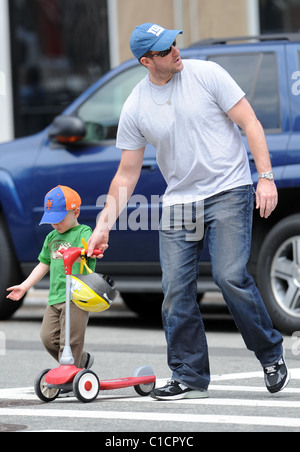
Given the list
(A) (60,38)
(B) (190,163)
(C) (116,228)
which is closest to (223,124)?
(B) (190,163)

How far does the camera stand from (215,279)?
5762 mm

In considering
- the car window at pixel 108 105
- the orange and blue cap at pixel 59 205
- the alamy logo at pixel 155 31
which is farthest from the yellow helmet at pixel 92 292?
the car window at pixel 108 105

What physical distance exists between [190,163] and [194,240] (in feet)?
1.24

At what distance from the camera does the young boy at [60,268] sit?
6016 mm

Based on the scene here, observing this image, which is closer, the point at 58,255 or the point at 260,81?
the point at 58,255

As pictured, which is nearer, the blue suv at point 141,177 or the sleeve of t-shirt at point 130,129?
the sleeve of t-shirt at point 130,129

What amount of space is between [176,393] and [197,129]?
1.29 metres

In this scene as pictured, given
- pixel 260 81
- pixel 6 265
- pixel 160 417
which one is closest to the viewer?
pixel 160 417

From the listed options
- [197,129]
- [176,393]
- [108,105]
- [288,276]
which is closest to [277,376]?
[176,393]

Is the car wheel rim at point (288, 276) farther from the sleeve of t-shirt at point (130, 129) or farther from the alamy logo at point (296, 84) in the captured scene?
the sleeve of t-shirt at point (130, 129)

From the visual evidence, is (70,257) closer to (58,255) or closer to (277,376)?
(58,255)

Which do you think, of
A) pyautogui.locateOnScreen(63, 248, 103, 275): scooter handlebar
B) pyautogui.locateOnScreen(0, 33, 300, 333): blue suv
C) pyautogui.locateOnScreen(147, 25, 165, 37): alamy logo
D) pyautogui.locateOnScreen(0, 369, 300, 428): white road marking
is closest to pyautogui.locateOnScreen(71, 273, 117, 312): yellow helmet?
pyautogui.locateOnScreen(63, 248, 103, 275): scooter handlebar

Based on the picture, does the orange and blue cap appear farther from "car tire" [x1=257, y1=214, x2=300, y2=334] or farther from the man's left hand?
"car tire" [x1=257, y1=214, x2=300, y2=334]

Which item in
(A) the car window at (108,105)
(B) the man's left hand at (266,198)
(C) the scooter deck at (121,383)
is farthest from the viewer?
(A) the car window at (108,105)
